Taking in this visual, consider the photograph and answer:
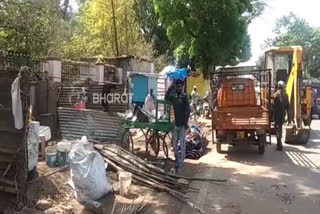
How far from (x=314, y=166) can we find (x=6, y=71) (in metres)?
7.92

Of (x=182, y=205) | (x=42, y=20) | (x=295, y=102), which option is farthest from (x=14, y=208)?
(x=42, y=20)

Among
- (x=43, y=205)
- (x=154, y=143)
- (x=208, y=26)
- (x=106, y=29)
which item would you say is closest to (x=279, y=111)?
(x=154, y=143)

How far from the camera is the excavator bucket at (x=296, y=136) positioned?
16.0 metres

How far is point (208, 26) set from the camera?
25.8m

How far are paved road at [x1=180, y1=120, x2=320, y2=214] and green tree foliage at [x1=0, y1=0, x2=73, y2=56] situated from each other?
6.76 m

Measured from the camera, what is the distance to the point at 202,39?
26266mm

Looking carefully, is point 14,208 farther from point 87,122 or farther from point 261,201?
point 87,122

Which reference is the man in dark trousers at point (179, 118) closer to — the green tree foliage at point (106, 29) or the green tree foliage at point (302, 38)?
the green tree foliage at point (106, 29)

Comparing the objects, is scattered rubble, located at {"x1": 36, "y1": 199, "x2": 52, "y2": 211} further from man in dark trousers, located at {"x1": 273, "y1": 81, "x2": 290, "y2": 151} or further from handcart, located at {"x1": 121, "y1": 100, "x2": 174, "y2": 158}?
man in dark trousers, located at {"x1": 273, "y1": 81, "x2": 290, "y2": 151}

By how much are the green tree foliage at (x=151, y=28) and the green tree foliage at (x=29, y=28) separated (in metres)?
12.3

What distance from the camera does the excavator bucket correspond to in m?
16.0

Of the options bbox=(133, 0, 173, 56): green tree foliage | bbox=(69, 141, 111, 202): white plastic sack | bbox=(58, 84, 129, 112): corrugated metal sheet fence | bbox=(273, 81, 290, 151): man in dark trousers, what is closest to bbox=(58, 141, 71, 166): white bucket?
bbox=(69, 141, 111, 202): white plastic sack

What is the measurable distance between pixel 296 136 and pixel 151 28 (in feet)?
79.4

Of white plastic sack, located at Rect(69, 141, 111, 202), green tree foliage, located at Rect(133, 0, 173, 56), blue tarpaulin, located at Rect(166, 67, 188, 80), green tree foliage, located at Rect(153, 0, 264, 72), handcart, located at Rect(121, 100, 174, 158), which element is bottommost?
white plastic sack, located at Rect(69, 141, 111, 202)
